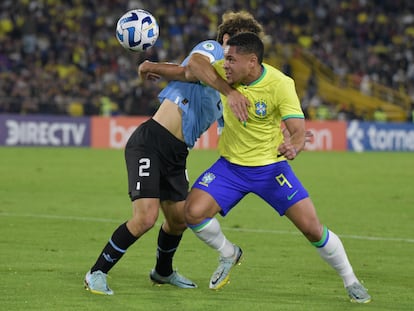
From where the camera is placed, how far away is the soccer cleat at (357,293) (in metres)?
7.78

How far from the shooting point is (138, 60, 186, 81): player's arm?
25.9 ft

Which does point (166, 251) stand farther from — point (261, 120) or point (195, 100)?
point (261, 120)

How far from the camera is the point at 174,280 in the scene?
27.9ft

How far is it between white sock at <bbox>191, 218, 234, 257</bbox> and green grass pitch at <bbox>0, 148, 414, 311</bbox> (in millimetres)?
370

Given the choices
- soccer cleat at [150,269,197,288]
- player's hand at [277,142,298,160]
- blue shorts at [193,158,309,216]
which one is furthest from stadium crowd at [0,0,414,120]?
player's hand at [277,142,298,160]

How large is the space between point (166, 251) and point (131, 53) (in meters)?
20.7

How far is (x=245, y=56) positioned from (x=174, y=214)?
61.7 inches

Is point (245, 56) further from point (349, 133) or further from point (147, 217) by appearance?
point (349, 133)

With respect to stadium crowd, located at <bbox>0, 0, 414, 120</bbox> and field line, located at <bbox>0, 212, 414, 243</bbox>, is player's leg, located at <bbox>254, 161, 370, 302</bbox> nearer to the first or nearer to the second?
field line, located at <bbox>0, 212, 414, 243</bbox>

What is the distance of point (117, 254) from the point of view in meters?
7.98

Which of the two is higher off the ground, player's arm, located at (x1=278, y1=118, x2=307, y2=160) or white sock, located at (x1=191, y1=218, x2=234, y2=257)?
player's arm, located at (x1=278, y1=118, x2=307, y2=160)

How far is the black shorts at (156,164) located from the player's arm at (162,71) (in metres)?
0.40

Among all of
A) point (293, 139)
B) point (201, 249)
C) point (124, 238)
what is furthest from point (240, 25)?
point (201, 249)

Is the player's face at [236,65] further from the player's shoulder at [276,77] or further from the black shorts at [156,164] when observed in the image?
the black shorts at [156,164]
